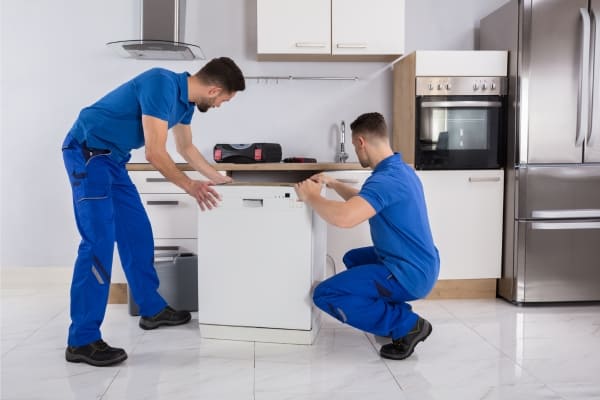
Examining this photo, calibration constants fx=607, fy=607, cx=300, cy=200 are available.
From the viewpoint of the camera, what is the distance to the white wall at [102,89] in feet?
13.2

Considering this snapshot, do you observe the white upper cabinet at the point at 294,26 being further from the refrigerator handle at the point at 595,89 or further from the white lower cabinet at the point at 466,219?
the refrigerator handle at the point at 595,89

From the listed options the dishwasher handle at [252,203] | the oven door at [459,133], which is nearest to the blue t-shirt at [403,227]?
the dishwasher handle at [252,203]

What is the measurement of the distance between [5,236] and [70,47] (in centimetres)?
134

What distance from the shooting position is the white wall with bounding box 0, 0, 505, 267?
402cm

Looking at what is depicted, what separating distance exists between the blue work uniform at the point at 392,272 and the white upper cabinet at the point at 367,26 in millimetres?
1460

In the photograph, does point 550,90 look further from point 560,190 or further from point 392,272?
point 392,272

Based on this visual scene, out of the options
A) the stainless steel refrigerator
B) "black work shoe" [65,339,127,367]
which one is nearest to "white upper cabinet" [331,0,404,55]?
the stainless steel refrigerator

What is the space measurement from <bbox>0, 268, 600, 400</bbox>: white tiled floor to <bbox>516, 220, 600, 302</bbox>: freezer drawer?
196 mm

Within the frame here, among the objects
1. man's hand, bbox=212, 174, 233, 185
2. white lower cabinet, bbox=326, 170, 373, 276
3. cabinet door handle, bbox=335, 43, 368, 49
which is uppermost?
cabinet door handle, bbox=335, 43, 368, 49

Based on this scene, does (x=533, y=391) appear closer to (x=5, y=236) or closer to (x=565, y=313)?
(x=565, y=313)

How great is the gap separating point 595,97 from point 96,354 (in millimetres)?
2863

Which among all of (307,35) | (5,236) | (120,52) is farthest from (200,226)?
(5,236)

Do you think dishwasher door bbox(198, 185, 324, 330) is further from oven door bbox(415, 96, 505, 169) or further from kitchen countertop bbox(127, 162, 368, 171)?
oven door bbox(415, 96, 505, 169)

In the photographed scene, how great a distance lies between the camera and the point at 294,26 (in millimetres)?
3695
